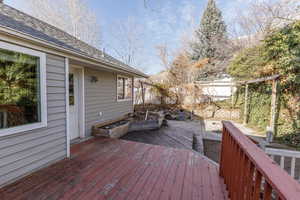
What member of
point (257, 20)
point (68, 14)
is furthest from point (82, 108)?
point (257, 20)

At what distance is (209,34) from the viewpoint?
17.3 meters

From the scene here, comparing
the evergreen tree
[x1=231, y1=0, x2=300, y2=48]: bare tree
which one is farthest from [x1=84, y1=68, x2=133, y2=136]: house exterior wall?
the evergreen tree

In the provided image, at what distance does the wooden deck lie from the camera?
2.05 m

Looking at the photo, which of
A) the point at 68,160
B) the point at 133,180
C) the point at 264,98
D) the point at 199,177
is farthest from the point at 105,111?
the point at 264,98

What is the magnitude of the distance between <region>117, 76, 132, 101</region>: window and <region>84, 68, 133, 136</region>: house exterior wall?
27 centimetres

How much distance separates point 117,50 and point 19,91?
592 inches

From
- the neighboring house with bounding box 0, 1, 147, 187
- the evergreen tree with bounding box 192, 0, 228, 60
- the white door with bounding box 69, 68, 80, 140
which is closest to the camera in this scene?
the neighboring house with bounding box 0, 1, 147, 187

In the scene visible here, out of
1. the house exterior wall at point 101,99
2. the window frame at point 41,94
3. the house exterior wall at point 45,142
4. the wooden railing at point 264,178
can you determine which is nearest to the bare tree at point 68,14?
the house exterior wall at point 101,99

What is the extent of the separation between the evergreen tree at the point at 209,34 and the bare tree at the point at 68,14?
11.4 meters

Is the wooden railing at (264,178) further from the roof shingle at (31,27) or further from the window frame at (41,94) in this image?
the roof shingle at (31,27)

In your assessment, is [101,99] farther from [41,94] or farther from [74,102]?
[41,94]

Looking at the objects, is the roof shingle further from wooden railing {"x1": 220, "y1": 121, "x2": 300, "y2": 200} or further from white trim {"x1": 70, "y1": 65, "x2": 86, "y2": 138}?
wooden railing {"x1": 220, "y1": 121, "x2": 300, "y2": 200}

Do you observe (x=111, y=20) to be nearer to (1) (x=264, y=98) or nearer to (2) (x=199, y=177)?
(1) (x=264, y=98)

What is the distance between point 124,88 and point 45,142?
4.34 metres
